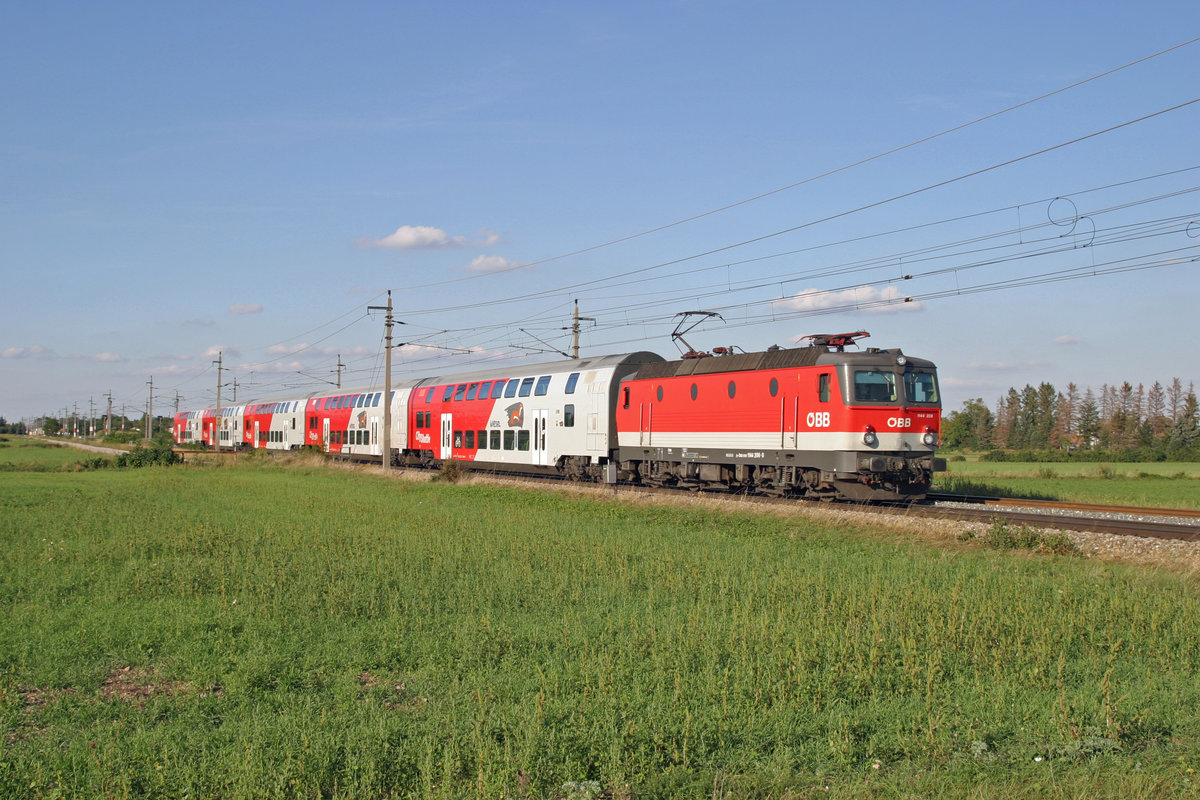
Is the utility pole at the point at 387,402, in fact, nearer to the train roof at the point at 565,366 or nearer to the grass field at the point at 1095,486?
the train roof at the point at 565,366

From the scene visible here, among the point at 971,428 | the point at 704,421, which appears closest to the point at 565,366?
the point at 704,421

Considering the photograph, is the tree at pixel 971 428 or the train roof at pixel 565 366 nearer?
the train roof at pixel 565 366

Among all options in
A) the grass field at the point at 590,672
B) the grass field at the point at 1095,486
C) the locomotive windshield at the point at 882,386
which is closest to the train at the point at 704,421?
the locomotive windshield at the point at 882,386

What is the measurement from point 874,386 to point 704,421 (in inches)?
236

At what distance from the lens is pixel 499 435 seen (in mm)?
36156

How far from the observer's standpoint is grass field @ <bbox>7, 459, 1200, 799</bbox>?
19.4 feet

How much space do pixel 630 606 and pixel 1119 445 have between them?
102m

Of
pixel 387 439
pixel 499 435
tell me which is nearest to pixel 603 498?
pixel 499 435

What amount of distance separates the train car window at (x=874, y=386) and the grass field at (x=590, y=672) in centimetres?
554

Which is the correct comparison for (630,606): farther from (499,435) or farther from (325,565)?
(499,435)

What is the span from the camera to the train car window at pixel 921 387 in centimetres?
2141

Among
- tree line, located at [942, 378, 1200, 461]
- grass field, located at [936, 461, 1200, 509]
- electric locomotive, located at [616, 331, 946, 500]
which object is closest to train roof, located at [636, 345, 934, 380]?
electric locomotive, located at [616, 331, 946, 500]

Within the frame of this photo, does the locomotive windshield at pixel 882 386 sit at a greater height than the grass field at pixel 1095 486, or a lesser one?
greater

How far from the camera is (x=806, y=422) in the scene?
22.0 metres
